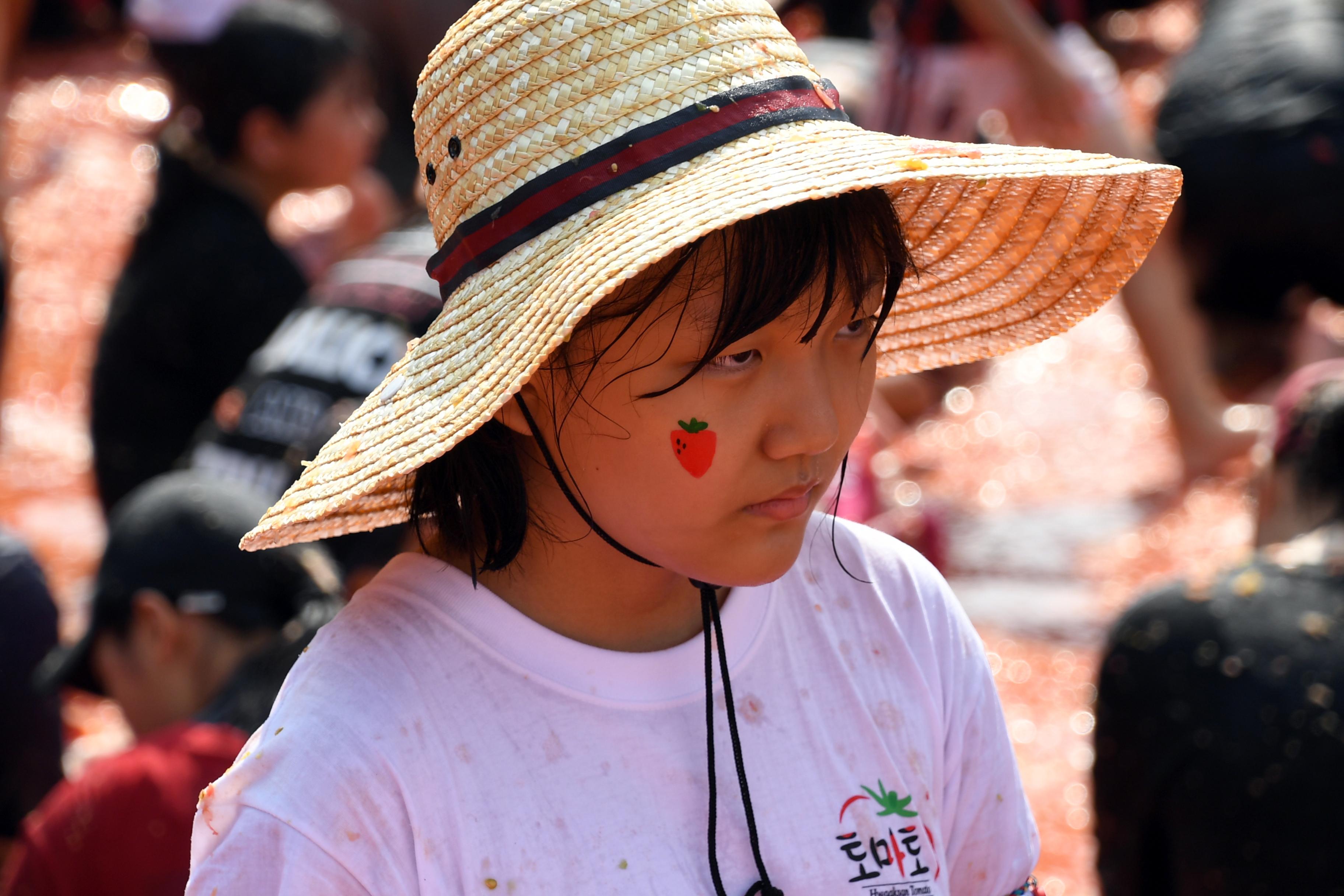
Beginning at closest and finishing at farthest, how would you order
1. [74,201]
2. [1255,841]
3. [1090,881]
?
[1255,841] < [1090,881] < [74,201]

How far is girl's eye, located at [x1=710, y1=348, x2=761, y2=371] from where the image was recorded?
1181mm

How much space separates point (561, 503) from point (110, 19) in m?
8.22

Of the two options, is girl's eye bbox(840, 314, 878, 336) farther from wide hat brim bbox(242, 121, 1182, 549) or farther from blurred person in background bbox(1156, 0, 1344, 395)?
blurred person in background bbox(1156, 0, 1344, 395)

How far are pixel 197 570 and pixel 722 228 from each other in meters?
1.47

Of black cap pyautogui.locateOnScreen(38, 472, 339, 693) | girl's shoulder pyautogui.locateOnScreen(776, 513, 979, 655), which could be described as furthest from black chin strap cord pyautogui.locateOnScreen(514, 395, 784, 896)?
black cap pyautogui.locateOnScreen(38, 472, 339, 693)

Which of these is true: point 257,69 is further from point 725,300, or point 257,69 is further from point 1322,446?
point 725,300

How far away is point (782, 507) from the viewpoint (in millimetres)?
1223

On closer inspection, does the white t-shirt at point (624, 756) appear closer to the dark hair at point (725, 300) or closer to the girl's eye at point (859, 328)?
the dark hair at point (725, 300)

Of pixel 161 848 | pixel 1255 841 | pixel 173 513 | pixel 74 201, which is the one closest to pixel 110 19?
pixel 74 201

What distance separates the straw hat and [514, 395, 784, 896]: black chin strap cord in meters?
0.10

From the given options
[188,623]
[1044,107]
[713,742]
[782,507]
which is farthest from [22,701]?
[1044,107]

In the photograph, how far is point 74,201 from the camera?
6.73 meters

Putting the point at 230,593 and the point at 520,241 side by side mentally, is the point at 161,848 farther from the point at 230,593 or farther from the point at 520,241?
the point at 520,241

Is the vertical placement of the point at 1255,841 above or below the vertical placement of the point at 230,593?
below
